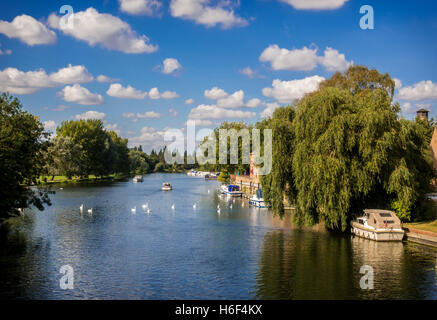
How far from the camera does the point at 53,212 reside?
60.0 metres

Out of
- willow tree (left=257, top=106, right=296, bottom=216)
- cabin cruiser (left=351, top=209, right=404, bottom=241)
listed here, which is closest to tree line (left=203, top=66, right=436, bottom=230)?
willow tree (left=257, top=106, right=296, bottom=216)

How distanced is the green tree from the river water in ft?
12.6

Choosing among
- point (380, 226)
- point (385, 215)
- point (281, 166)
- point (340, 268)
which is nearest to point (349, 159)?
point (385, 215)

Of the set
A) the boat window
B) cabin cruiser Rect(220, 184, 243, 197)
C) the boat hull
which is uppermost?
the boat window

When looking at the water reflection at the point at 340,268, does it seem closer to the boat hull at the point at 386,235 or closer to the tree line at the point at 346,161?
the boat hull at the point at 386,235

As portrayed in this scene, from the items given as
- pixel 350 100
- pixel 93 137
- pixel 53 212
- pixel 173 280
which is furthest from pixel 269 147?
pixel 93 137

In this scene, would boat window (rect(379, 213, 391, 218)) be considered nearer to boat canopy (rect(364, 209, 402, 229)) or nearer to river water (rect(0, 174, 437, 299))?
boat canopy (rect(364, 209, 402, 229))

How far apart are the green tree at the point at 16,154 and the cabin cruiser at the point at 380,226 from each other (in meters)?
33.1

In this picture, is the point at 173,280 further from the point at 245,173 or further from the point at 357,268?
the point at 245,173

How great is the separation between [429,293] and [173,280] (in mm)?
15683

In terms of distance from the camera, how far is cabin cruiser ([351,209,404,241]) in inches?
1539
